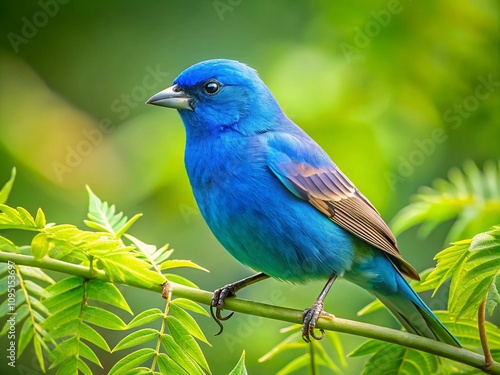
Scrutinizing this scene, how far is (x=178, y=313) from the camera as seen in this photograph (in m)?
2.59

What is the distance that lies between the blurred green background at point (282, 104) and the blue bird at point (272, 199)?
68cm

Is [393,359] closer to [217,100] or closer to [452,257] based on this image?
[452,257]

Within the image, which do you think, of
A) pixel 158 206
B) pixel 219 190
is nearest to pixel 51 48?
pixel 158 206

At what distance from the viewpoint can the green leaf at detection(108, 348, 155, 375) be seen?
8.03 ft

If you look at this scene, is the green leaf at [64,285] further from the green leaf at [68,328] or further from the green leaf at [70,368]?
the green leaf at [70,368]

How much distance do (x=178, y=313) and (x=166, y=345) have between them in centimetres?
12

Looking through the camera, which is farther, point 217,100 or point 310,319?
point 217,100

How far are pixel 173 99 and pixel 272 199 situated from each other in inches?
31.0

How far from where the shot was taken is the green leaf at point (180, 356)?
250 centimetres

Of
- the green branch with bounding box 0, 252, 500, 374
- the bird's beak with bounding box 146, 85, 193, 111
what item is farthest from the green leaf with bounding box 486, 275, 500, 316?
the bird's beak with bounding box 146, 85, 193, 111

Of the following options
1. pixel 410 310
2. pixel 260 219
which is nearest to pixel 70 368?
pixel 260 219

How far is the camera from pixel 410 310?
150 inches

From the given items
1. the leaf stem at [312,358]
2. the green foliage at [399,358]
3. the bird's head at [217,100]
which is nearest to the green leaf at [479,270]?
the green foliage at [399,358]

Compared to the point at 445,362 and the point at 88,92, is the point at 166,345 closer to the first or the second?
the point at 445,362
